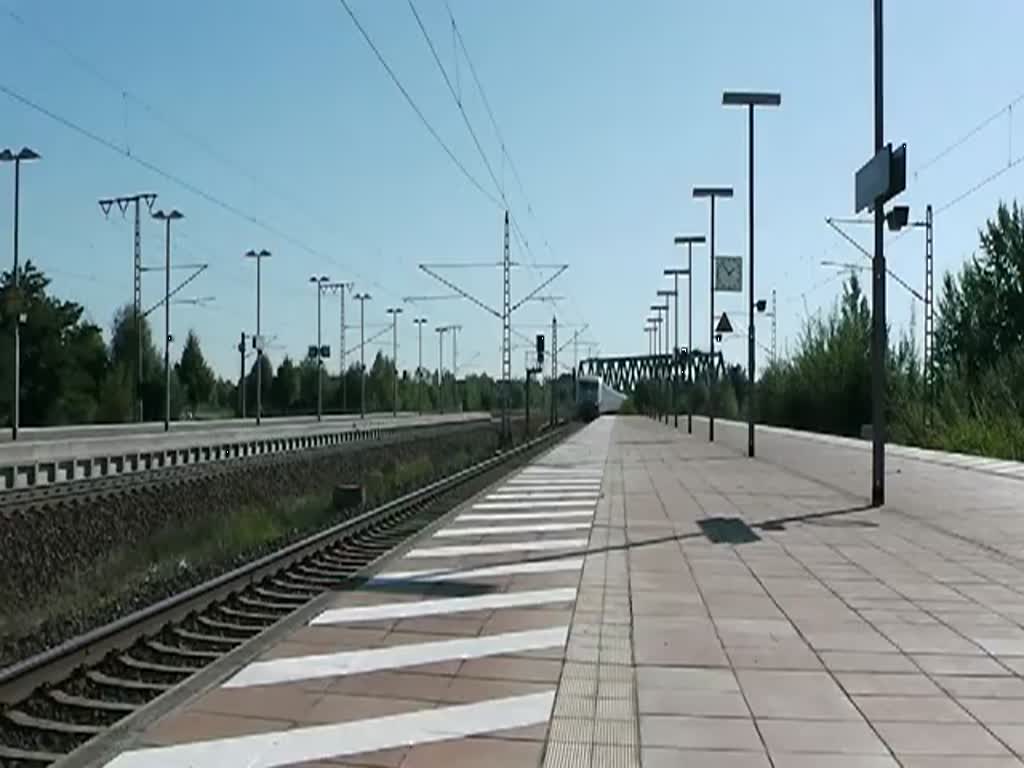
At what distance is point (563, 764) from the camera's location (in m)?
6.84

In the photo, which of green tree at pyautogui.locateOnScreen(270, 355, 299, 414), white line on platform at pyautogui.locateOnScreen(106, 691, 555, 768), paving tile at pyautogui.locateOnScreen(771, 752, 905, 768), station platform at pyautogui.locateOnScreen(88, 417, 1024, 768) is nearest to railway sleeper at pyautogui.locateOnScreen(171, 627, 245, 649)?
station platform at pyautogui.locateOnScreen(88, 417, 1024, 768)

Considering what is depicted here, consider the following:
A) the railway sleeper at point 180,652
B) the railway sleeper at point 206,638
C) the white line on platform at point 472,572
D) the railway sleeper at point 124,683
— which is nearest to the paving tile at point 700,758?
the railway sleeper at point 124,683

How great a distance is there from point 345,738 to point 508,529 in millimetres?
11481

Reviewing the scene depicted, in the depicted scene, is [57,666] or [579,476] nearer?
[57,666]

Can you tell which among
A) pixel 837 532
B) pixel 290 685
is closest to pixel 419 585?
pixel 290 685

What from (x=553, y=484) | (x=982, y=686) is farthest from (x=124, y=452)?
(x=982, y=686)

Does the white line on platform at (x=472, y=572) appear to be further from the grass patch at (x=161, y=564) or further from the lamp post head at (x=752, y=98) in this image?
the lamp post head at (x=752, y=98)

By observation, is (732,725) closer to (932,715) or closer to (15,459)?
(932,715)

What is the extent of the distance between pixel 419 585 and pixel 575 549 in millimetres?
3442

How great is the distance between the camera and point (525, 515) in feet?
69.3

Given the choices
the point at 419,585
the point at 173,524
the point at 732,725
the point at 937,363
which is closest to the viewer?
the point at 732,725

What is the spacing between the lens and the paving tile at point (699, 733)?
23.7ft

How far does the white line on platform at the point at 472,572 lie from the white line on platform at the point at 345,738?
17.8 ft

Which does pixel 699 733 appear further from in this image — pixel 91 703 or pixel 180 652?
pixel 180 652
